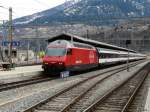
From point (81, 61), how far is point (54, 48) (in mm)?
5430

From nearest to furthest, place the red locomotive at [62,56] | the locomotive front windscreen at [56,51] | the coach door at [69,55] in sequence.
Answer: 1. the red locomotive at [62,56]
2. the locomotive front windscreen at [56,51]
3. the coach door at [69,55]

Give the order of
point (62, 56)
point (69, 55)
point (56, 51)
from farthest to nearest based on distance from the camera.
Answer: point (69, 55) → point (56, 51) → point (62, 56)

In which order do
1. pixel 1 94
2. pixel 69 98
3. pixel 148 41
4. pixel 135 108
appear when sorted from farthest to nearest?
pixel 148 41 → pixel 1 94 → pixel 69 98 → pixel 135 108

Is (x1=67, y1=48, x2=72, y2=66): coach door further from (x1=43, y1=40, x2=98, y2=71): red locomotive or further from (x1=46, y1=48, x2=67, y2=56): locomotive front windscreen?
(x1=46, y1=48, x2=67, y2=56): locomotive front windscreen

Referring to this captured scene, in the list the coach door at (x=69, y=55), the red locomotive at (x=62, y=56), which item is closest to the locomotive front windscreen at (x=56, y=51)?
the red locomotive at (x=62, y=56)

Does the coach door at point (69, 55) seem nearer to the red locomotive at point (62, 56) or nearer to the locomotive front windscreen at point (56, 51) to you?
the red locomotive at point (62, 56)

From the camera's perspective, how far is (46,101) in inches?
739

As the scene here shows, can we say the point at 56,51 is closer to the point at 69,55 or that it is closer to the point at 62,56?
the point at 62,56

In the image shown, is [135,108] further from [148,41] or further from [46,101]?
[148,41]

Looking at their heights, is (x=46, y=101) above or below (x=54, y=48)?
below

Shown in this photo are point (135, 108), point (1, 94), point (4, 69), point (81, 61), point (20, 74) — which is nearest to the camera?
point (135, 108)

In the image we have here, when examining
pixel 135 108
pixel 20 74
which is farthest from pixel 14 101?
pixel 20 74

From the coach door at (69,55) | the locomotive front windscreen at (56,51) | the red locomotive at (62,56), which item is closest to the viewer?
the red locomotive at (62,56)

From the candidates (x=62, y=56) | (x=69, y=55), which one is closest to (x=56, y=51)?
(x=62, y=56)
